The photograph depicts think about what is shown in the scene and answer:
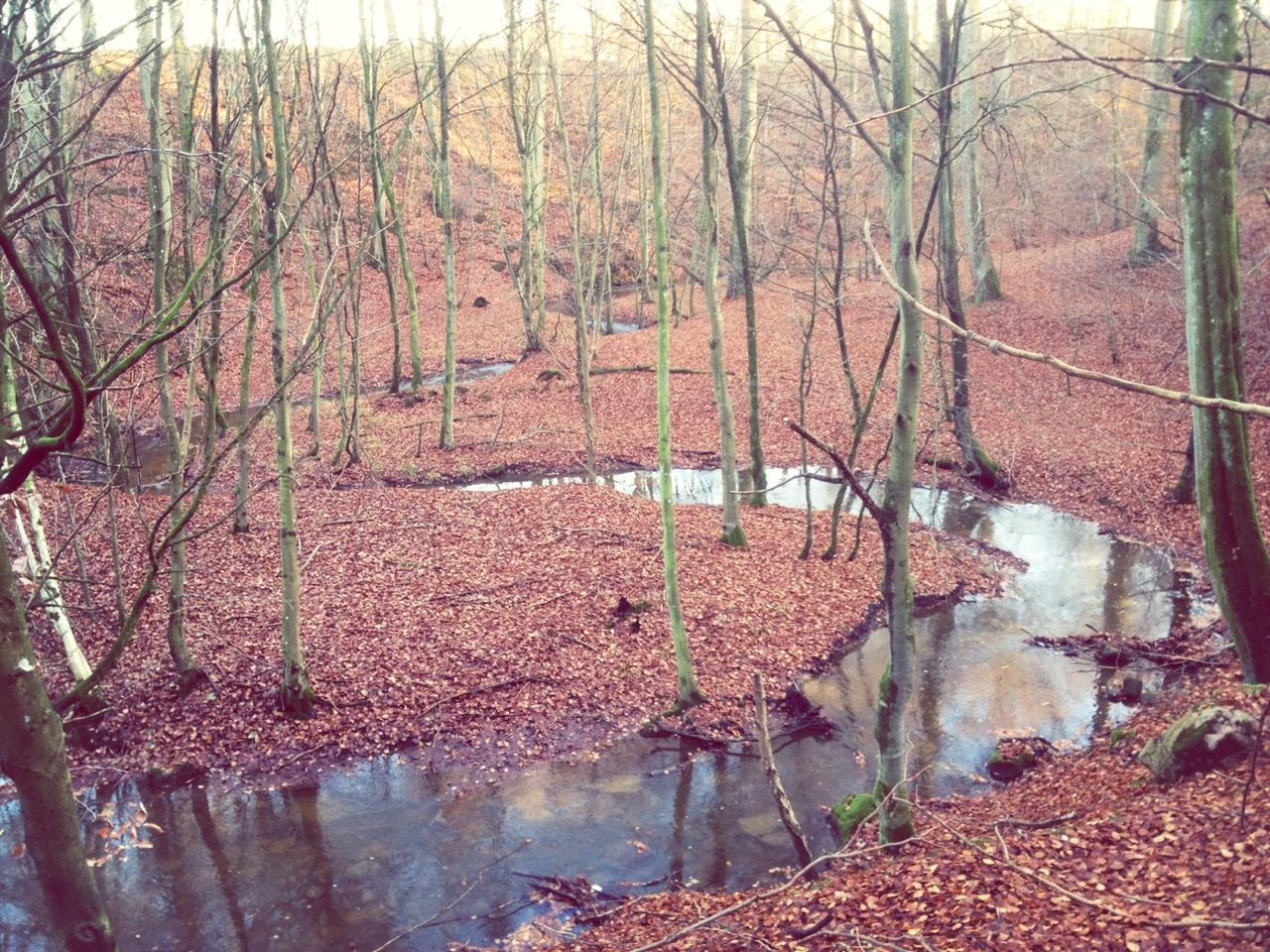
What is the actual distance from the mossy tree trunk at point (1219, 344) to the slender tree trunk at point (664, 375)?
407cm

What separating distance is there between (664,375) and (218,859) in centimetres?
570

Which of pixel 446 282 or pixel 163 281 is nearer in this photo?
pixel 163 281

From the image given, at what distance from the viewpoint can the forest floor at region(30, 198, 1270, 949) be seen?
502 centimetres

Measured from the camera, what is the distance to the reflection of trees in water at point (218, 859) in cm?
662

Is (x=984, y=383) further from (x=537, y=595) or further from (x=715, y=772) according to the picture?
(x=715, y=772)

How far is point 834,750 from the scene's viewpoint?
909 centimetres

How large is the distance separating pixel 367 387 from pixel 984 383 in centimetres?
1656

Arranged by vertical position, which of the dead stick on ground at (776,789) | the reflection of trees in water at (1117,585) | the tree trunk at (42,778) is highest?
the tree trunk at (42,778)

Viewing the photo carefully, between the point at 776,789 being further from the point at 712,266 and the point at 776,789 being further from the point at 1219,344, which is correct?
the point at 712,266

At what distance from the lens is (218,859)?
7.36 meters

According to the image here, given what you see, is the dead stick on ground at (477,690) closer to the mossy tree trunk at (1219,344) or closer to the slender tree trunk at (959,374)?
the mossy tree trunk at (1219,344)

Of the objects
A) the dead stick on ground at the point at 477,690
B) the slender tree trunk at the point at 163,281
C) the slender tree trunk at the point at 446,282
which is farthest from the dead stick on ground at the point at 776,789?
the slender tree trunk at the point at 446,282

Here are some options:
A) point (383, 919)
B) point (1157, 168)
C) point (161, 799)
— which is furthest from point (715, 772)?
point (1157, 168)

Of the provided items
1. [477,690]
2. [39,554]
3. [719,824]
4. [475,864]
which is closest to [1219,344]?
[719,824]
